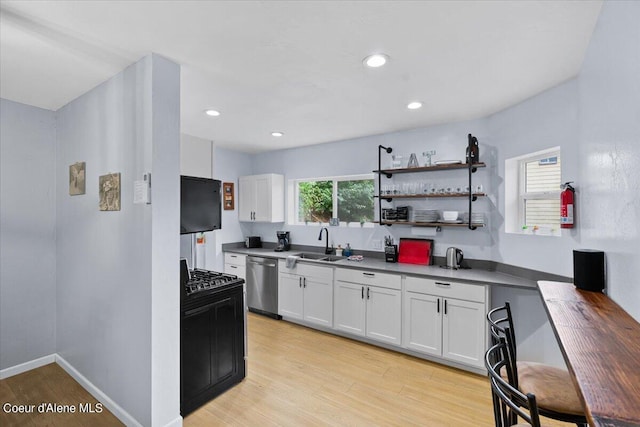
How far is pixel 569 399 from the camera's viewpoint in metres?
1.26

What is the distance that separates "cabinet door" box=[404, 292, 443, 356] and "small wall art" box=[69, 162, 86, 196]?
3229 millimetres

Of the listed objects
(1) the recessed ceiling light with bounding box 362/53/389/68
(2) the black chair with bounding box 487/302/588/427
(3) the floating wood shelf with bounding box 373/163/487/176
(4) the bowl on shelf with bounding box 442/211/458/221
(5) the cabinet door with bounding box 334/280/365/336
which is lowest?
(5) the cabinet door with bounding box 334/280/365/336

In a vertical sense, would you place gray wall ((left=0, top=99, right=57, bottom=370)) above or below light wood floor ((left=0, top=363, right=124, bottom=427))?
above

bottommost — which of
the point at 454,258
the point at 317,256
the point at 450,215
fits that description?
the point at 317,256

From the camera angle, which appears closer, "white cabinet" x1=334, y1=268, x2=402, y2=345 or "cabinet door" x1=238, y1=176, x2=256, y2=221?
"white cabinet" x1=334, y1=268, x2=402, y2=345

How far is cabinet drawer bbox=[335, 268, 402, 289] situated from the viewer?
3.20 m

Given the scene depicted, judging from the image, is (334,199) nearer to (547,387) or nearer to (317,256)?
(317,256)

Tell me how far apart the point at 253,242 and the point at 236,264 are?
56 centimetres

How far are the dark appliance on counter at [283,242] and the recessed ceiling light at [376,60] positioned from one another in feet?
10.4

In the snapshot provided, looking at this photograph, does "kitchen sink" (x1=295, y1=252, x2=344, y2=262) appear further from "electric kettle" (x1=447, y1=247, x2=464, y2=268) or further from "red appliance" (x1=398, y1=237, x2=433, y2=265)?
"electric kettle" (x1=447, y1=247, x2=464, y2=268)

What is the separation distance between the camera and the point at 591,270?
1.57m

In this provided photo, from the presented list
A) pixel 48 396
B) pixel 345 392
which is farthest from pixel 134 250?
pixel 345 392

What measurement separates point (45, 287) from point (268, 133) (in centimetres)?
290

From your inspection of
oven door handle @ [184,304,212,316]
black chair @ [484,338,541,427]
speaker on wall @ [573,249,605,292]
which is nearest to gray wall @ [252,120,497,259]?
speaker on wall @ [573,249,605,292]
